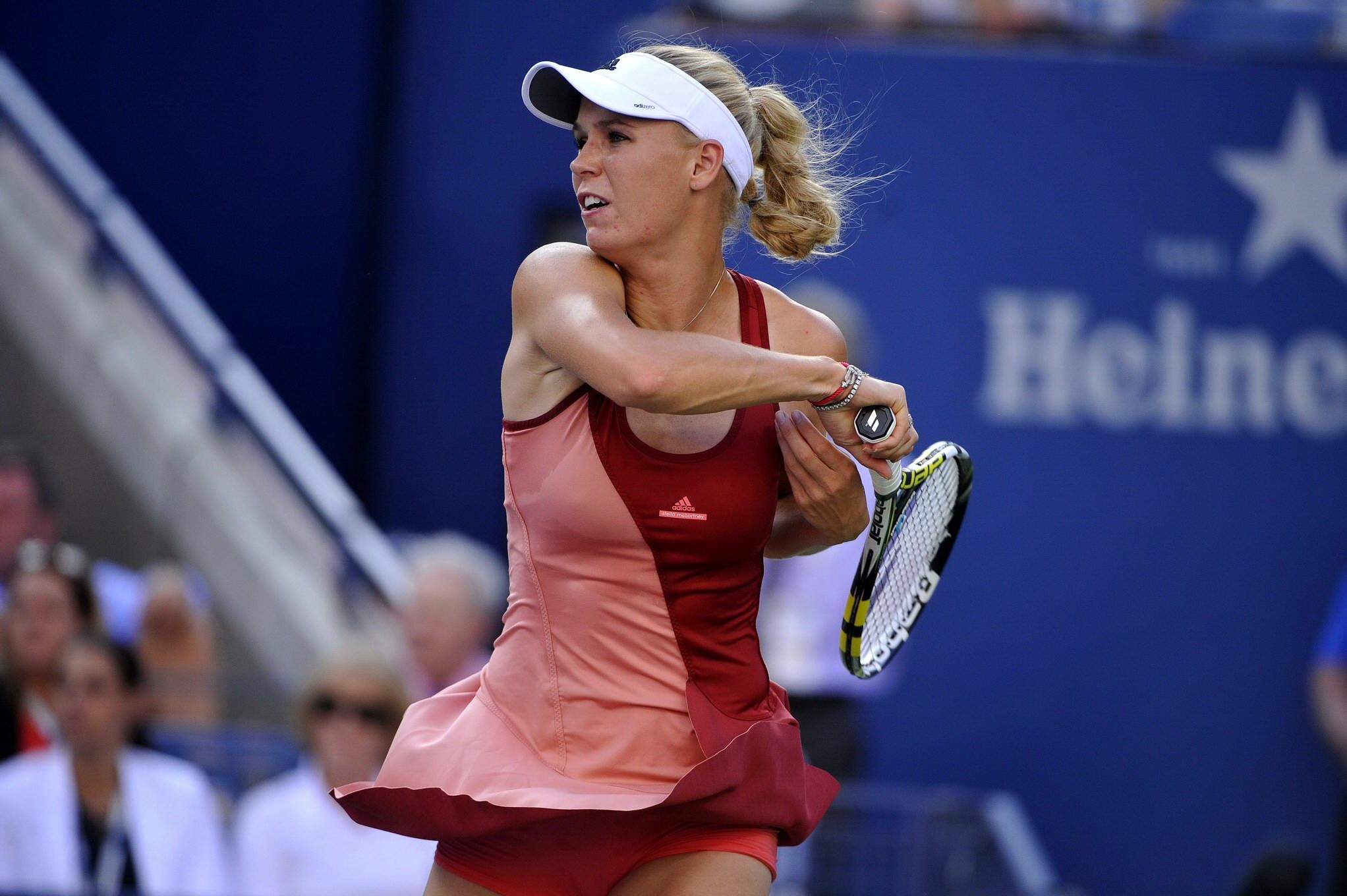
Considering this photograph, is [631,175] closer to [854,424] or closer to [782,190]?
[782,190]

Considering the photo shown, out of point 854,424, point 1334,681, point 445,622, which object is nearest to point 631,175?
point 854,424

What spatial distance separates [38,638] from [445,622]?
1258mm

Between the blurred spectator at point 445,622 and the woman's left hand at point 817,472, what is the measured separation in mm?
2705

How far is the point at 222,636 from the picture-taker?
276 inches

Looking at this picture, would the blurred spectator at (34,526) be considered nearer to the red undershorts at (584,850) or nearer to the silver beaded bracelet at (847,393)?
the red undershorts at (584,850)

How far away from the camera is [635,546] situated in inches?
93.5

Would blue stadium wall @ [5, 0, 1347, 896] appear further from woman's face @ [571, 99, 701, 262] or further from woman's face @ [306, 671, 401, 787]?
woman's face @ [571, 99, 701, 262]

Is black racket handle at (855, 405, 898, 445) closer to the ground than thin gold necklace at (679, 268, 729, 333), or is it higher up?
closer to the ground

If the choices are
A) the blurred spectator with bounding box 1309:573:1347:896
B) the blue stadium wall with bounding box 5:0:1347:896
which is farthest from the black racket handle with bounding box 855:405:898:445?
the blue stadium wall with bounding box 5:0:1347:896

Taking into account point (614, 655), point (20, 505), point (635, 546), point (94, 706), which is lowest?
point (94, 706)

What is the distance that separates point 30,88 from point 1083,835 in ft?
19.7

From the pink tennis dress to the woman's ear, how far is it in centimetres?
30

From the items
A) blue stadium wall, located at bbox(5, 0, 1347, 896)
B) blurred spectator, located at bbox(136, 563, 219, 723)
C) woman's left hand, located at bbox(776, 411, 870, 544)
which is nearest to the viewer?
woman's left hand, located at bbox(776, 411, 870, 544)

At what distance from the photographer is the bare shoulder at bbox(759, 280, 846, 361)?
99.7 inches
